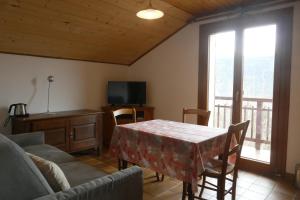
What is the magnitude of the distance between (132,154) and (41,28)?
2.04 metres

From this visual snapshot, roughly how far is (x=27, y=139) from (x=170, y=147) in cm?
163

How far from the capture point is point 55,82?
3811 millimetres

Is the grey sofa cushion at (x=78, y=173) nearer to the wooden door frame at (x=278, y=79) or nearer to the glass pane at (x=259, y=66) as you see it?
the wooden door frame at (x=278, y=79)

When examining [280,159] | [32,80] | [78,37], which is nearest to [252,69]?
[280,159]

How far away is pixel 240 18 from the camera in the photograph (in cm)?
331

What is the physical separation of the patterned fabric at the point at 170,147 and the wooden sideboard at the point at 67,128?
126 centimetres

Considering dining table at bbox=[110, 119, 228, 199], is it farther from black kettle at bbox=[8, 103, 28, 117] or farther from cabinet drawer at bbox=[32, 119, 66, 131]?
black kettle at bbox=[8, 103, 28, 117]

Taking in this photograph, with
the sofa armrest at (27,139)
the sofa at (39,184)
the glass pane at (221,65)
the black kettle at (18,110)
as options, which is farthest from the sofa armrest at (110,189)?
the glass pane at (221,65)

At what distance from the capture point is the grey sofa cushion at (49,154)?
2232 millimetres

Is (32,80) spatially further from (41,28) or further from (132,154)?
(132,154)

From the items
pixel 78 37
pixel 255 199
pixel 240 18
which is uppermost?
pixel 240 18

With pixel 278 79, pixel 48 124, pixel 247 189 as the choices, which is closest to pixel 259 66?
pixel 278 79

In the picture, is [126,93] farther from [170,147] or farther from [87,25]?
[170,147]

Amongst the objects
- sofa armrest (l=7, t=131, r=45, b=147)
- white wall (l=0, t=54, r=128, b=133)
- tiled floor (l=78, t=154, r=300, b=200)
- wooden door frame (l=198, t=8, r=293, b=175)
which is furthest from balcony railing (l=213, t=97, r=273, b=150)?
sofa armrest (l=7, t=131, r=45, b=147)
